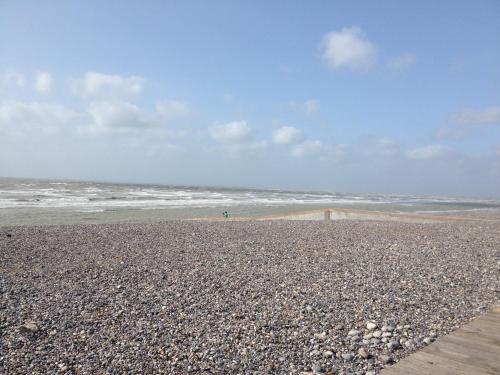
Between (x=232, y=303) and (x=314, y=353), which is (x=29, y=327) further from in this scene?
(x=314, y=353)

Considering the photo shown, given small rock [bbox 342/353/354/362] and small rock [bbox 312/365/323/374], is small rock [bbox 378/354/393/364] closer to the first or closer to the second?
small rock [bbox 342/353/354/362]

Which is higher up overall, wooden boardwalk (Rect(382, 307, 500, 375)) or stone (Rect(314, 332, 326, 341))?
wooden boardwalk (Rect(382, 307, 500, 375))

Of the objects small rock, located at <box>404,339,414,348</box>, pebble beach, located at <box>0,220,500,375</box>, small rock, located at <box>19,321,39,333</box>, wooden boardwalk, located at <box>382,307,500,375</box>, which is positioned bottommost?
small rock, located at <box>19,321,39,333</box>

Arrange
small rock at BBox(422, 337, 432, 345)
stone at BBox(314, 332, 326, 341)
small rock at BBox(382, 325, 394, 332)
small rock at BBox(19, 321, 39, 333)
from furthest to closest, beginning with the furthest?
small rock at BBox(19, 321, 39, 333)
small rock at BBox(382, 325, 394, 332)
stone at BBox(314, 332, 326, 341)
small rock at BBox(422, 337, 432, 345)

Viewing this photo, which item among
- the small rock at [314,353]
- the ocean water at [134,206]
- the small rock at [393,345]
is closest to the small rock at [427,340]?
the small rock at [393,345]

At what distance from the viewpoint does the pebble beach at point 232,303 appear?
3988mm

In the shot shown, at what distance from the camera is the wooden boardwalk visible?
2.83 metres

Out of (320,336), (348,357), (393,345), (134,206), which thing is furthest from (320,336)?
(134,206)

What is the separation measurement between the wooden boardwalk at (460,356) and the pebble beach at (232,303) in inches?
26.6

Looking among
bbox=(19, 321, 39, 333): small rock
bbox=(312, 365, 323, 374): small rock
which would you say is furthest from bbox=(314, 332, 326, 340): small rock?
bbox=(19, 321, 39, 333): small rock

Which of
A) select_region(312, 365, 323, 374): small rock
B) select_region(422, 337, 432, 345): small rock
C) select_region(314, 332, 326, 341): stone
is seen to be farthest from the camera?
select_region(314, 332, 326, 341): stone

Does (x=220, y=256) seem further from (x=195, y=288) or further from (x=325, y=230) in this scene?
(x=325, y=230)

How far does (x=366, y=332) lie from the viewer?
14.9 feet

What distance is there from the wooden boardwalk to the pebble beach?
0.67 m
